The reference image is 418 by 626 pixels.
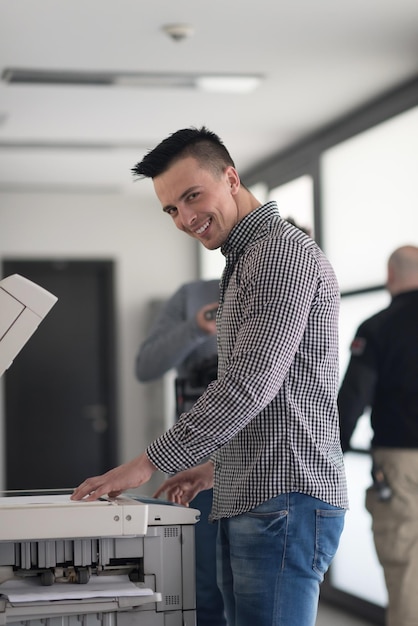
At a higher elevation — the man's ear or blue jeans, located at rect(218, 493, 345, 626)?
the man's ear

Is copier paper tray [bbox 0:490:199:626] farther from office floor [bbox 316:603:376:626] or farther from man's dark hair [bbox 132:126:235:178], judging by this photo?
office floor [bbox 316:603:376:626]

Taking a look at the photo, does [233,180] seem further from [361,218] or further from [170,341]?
[361,218]

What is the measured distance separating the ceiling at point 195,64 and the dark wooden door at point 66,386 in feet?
6.05

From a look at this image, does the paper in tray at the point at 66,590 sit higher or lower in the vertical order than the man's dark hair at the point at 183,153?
lower

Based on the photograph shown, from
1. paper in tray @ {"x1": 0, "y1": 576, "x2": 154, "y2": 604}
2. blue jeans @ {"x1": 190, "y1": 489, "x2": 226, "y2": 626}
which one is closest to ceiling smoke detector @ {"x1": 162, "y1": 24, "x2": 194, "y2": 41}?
blue jeans @ {"x1": 190, "y1": 489, "x2": 226, "y2": 626}

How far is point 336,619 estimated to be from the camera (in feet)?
16.5

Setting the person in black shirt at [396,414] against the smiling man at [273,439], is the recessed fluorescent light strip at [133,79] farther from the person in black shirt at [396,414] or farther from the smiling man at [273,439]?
the smiling man at [273,439]

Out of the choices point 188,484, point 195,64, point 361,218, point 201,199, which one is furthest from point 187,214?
point 361,218

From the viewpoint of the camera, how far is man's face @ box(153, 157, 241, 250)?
196cm

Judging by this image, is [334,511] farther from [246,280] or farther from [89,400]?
[89,400]

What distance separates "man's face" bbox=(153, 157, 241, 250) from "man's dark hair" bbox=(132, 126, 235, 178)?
0.04 ft

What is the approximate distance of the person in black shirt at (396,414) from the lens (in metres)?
3.70

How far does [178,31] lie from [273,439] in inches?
99.9

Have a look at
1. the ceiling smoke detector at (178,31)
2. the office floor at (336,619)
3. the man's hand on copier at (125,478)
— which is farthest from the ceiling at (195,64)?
the office floor at (336,619)
